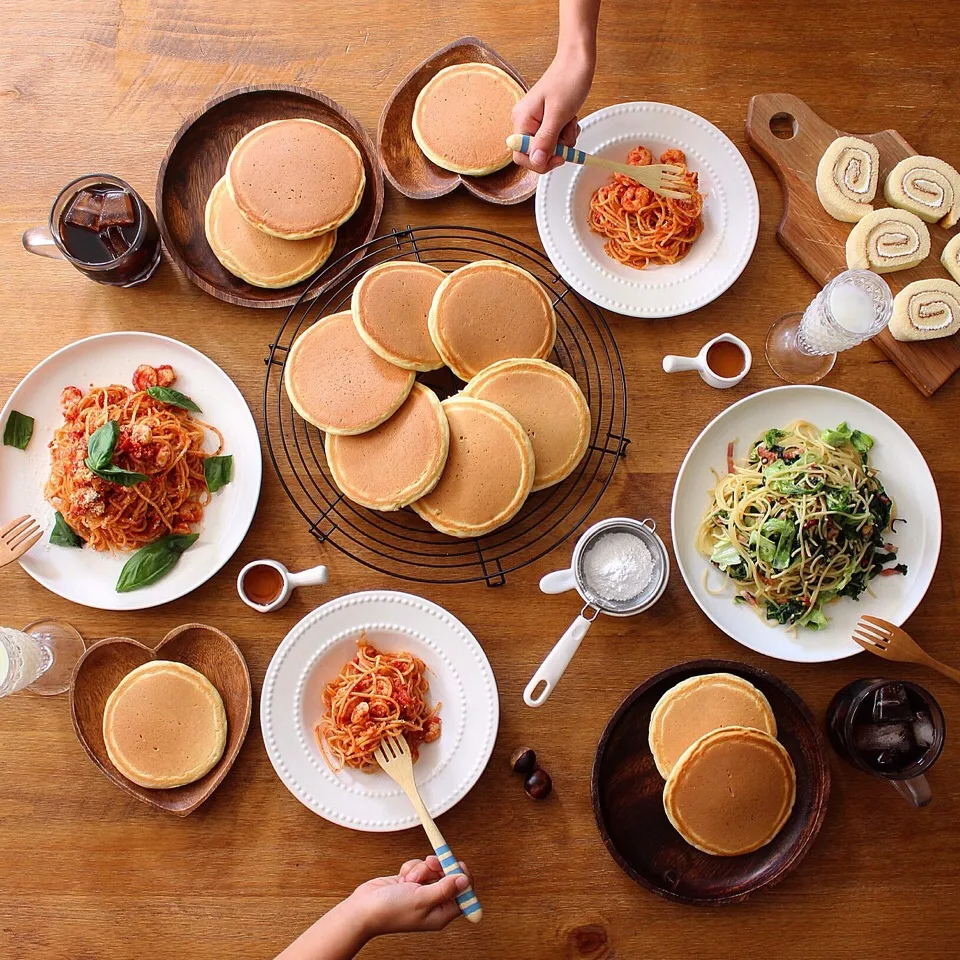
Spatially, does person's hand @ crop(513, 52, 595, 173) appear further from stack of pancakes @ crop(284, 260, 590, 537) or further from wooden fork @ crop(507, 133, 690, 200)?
stack of pancakes @ crop(284, 260, 590, 537)

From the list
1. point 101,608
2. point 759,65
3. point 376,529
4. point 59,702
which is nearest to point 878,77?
A: point 759,65

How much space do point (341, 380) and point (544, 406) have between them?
0.79 m

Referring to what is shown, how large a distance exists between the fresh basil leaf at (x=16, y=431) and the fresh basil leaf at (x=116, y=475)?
1.24ft

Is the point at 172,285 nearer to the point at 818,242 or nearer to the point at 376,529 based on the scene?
the point at 376,529

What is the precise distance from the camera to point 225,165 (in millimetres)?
3424

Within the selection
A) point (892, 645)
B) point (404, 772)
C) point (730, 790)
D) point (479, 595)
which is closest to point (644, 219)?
point (479, 595)

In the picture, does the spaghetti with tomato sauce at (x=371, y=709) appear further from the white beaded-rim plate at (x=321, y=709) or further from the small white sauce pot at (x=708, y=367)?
the small white sauce pot at (x=708, y=367)

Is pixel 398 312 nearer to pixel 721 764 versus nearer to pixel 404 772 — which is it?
pixel 404 772

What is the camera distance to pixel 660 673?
10.3 ft

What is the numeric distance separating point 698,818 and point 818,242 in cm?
243

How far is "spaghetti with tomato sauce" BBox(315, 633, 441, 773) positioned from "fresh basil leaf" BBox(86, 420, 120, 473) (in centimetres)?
117

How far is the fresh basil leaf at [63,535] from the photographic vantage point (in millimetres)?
3154

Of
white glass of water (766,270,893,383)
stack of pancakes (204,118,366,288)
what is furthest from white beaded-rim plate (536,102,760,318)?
stack of pancakes (204,118,366,288)

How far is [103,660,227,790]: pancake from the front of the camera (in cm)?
313
